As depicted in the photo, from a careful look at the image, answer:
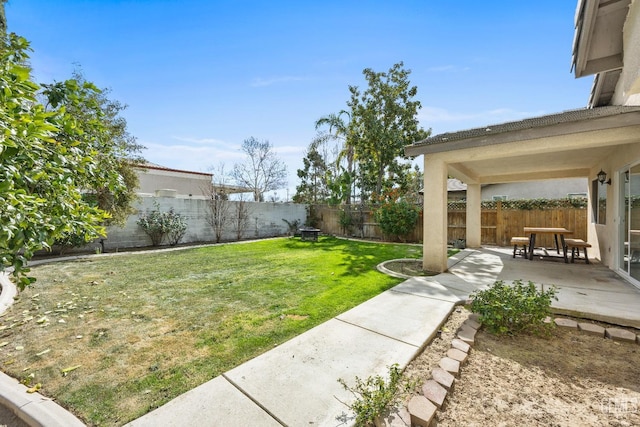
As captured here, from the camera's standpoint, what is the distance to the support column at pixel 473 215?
34.7ft

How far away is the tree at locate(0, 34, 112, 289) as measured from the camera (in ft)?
5.55

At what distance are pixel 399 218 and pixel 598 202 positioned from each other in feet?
21.2

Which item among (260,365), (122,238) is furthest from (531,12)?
(122,238)

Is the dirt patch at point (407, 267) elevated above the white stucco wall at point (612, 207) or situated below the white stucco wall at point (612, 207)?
below

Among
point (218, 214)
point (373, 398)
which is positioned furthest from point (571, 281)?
point (218, 214)

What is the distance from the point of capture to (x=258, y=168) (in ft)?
82.4

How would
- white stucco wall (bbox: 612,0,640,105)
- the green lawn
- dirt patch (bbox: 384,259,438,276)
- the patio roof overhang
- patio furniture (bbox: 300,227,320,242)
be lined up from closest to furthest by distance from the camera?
1. the green lawn
2. white stucco wall (bbox: 612,0,640,105)
3. the patio roof overhang
4. dirt patch (bbox: 384,259,438,276)
5. patio furniture (bbox: 300,227,320,242)

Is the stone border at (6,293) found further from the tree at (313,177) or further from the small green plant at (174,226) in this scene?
the tree at (313,177)

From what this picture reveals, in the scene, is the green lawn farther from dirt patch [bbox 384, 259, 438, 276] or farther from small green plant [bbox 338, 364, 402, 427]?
small green plant [bbox 338, 364, 402, 427]

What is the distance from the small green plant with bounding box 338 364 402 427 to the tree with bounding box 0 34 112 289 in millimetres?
2620

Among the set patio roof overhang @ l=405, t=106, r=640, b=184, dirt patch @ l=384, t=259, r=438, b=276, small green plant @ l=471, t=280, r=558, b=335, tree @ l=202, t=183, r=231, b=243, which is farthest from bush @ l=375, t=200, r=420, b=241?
small green plant @ l=471, t=280, r=558, b=335

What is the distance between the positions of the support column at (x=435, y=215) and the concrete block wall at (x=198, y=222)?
1019 centimetres

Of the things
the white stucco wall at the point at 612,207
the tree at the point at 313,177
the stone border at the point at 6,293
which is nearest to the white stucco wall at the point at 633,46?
the white stucco wall at the point at 612,207

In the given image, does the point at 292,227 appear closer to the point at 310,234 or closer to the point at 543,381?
the point at 310,234
